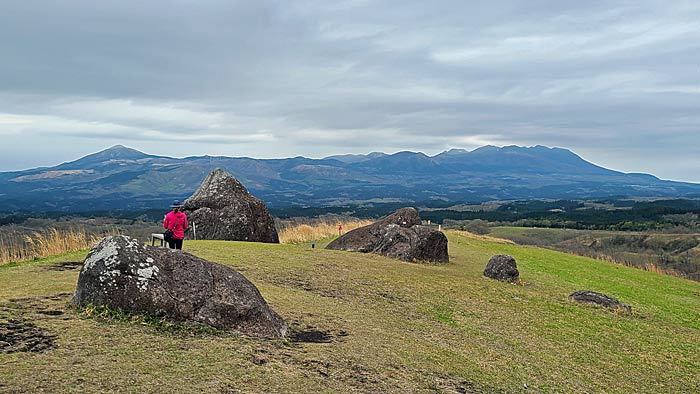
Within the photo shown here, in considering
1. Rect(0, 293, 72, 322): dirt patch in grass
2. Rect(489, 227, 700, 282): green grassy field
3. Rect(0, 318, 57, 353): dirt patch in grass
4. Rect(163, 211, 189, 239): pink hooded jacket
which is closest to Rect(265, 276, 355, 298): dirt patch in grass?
Rect(163, 211, 189, 239): pink hooded jacket

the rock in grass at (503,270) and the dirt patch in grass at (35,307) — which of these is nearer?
the dirt patch in grass at (35,307)

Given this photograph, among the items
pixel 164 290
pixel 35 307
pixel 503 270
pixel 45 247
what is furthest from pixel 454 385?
pixel 45 247

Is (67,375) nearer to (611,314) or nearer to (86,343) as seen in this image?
(86,343)

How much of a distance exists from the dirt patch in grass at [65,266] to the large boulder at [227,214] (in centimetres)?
1032

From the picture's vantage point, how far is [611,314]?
59.9 feet

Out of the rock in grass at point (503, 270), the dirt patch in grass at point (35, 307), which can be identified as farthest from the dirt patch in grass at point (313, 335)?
the rock in grass at point (503, 270)

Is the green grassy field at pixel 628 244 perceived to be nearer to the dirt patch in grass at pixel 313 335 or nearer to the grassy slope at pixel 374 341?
the grassy slope at pixel 374 341

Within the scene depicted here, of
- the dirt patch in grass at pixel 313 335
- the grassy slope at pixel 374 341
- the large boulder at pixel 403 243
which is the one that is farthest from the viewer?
the large boulder at pixel 403 243

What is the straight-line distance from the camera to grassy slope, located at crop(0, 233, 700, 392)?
814 centimetres

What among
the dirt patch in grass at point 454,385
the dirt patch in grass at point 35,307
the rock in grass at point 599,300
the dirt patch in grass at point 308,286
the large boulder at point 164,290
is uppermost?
the large boulder at point 164,290

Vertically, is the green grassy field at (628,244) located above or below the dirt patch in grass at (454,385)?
below

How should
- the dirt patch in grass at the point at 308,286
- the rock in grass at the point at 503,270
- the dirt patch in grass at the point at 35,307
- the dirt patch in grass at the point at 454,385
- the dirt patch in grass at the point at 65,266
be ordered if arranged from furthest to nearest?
the rock in grass at the point at 503,270 < the dirt patch in grass at the point at 308,286 < the dirt patch in grass at the point at 65,266 < the dirt patch in grass at the point at 35,307 < the dirt patch in grass at the point at 454,385

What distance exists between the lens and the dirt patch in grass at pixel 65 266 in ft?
51.7

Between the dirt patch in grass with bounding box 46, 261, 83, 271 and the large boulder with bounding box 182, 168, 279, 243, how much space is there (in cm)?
1032
